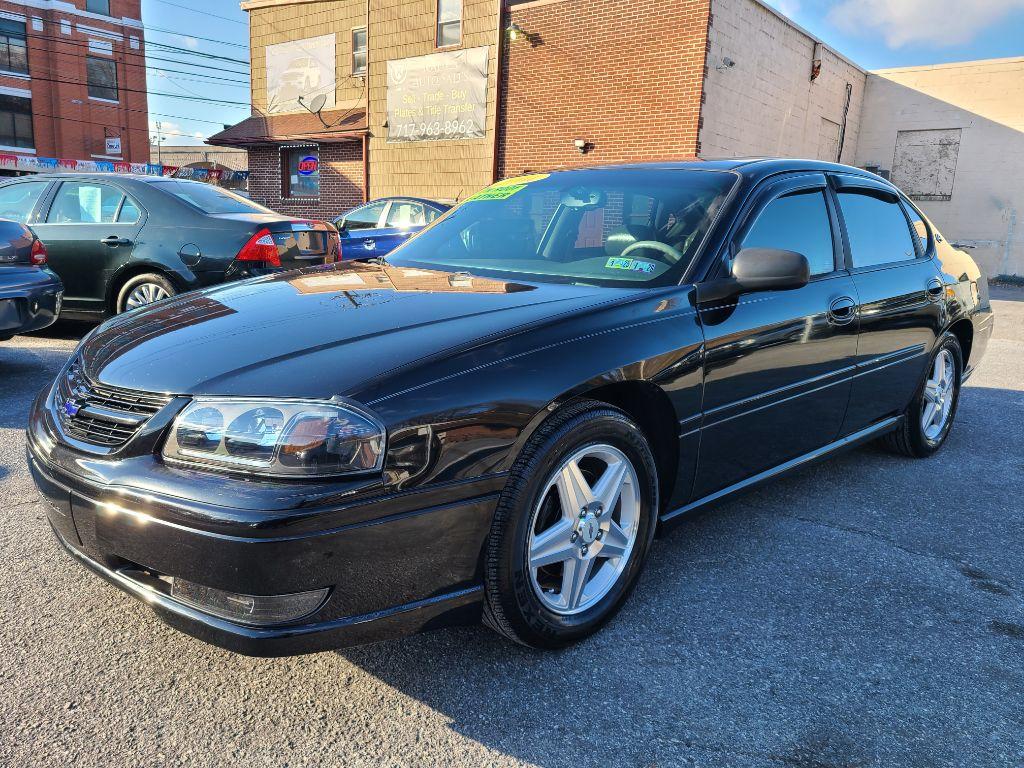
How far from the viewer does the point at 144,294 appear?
672cm

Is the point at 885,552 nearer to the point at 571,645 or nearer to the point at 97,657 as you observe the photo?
the point at 571,645

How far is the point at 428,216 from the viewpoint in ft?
38.7

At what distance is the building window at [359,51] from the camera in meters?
19.0

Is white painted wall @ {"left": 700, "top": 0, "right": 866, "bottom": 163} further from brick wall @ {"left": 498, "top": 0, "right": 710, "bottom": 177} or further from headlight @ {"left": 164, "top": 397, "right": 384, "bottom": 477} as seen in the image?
headlight @ {"left": 164, "top": 397, "right": 384, "bottom": 477}

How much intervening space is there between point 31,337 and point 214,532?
22.3 feet

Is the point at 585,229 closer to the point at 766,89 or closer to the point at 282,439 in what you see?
the point at 282,439

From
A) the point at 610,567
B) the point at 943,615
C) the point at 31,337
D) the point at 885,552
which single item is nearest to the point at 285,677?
the point at 610,567

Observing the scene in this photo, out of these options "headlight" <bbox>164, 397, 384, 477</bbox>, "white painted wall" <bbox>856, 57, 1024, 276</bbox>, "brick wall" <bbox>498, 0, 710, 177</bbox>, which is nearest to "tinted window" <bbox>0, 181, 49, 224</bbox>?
"headlight" <bbox>164, 397, 384, 477</bbox>

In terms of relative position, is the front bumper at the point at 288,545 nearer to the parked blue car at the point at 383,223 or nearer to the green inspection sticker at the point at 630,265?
the green inspection sticker at the point at 630,265

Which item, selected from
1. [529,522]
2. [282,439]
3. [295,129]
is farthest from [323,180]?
[282,439]

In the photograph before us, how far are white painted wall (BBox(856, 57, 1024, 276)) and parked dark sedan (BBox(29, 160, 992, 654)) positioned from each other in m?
18.4

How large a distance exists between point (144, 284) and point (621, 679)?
231 inches

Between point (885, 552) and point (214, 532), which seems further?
point (885, 552)

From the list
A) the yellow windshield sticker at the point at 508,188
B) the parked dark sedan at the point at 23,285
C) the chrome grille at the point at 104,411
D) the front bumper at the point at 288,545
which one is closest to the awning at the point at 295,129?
the parked dark sedan at the point at 23,285
